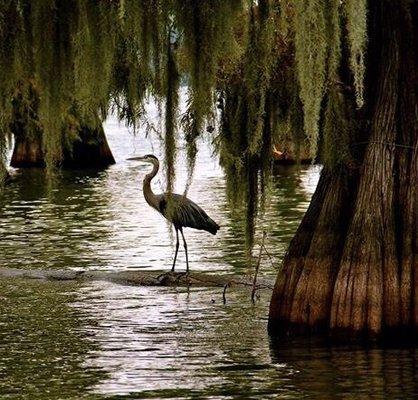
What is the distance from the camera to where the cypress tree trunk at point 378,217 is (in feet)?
40.1

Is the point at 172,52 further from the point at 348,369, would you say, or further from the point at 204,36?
the point at 348,369

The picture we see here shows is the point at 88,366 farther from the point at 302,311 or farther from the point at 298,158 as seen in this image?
the point at 298,158

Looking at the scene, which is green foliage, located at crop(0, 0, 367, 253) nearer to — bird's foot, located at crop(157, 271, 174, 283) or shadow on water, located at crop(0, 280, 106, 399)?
shadow on water, located at crop(0, 280, 106, 399)

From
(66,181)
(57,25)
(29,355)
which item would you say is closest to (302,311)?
(29,355)

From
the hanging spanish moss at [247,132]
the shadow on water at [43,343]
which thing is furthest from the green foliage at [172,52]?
the shadow on water at [43,343]

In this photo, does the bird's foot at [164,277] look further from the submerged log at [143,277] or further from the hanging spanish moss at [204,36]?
the hanging spanish moss at [204,36]

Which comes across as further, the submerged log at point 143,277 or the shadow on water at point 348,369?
the submerged log at point 143,277

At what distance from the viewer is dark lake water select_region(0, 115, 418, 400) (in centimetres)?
1068

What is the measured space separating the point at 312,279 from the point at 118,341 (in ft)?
6.36

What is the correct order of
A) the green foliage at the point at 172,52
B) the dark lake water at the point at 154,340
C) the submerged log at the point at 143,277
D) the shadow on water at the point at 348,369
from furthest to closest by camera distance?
the submerged log at the point at 143,277
the dark lake water at the point at 154,340
the shadow on water at the point at 348,369
the green foliage at the point at 172,52

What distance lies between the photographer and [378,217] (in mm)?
12250

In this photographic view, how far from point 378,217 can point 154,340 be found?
8.11 feet

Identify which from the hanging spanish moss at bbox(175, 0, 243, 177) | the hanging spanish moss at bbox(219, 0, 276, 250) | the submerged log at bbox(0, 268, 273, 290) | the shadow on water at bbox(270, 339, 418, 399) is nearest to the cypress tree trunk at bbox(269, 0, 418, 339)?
the shadow on water at bbox(270, 339, 418, 399)

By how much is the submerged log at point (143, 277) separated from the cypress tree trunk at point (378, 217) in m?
4.58
